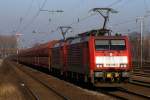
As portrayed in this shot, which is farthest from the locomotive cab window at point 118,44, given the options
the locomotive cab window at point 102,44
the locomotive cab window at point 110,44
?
the locomotive cab window at point 102,44

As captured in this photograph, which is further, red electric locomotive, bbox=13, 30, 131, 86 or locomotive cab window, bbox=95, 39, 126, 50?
locomotive cab window, bbox=95, 39, 126, 50

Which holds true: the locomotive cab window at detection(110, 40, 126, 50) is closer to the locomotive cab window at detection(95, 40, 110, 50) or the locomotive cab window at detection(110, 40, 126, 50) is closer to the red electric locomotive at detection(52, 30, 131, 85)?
the red electric locomotive at detection(52, 30, 131, 85)

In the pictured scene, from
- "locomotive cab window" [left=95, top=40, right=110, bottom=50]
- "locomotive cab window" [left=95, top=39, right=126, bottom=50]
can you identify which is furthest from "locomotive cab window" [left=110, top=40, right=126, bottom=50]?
"locomotive cab window" [left=95, top=40, right=110, bottom=50]

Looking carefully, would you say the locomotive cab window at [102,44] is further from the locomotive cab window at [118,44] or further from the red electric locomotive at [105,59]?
the locomotive cab window at [118,44]

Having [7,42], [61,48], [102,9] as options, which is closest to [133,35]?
[7,42]

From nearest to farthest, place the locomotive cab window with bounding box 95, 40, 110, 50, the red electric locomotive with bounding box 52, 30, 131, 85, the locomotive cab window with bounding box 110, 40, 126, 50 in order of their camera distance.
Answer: the red electric locomotive with bounding box 52, 30, 131, 85 < the locomotive cab window with bounding box 95, 40, 110, 50 < the locomotive cab window with bounding box 110, 40, 126, 50

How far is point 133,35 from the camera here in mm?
109250

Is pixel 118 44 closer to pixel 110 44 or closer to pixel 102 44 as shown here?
pixel 110 44

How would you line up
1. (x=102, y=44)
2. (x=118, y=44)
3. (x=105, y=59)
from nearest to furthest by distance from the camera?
(x=105, y=59), (x=102, y=44), (x=118, y=44)

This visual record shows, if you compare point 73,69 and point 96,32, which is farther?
point 73,69

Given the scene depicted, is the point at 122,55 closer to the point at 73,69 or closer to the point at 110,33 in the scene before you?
the point at 110,33

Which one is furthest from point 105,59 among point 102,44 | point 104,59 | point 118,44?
point 118,44

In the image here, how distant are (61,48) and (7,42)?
368 ft

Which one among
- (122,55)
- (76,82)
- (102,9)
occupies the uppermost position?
(102,9)
